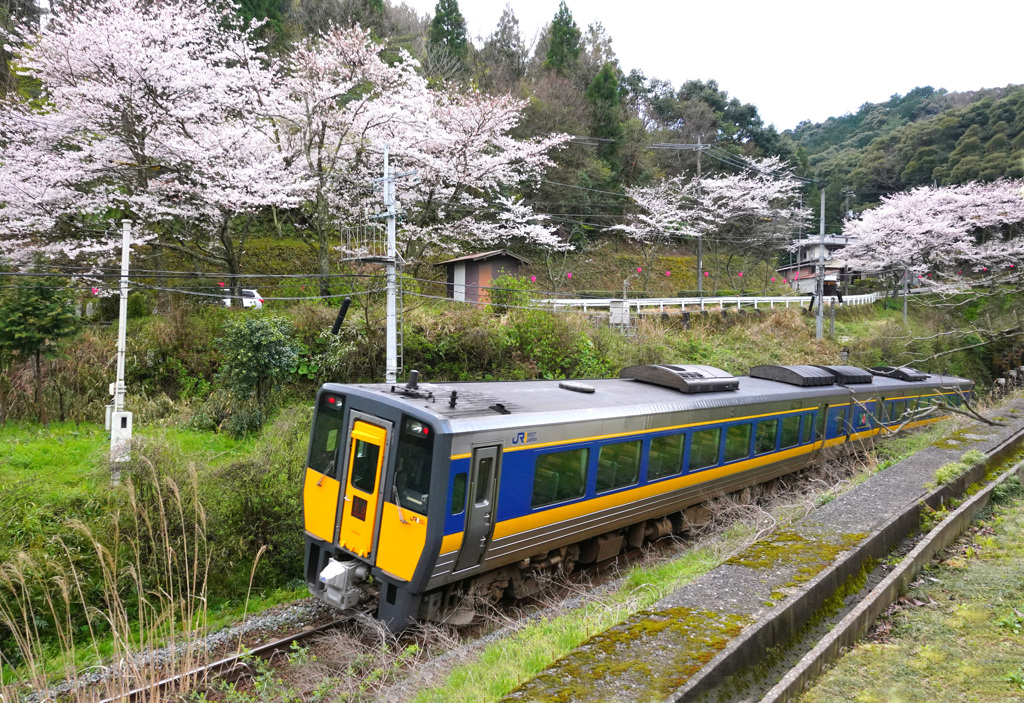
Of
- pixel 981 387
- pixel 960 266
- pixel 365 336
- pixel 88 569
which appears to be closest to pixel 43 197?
pixel 365 336

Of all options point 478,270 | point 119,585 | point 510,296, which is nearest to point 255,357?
point 119,585

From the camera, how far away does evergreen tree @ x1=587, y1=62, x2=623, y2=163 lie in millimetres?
32531

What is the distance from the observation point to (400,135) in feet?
56.1

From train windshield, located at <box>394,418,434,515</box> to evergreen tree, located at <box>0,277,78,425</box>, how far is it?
896 centimetres

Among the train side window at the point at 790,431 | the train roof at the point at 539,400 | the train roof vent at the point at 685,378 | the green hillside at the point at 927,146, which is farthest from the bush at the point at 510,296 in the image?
the green hillside at the point at 927,146

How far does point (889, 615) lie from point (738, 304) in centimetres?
2310

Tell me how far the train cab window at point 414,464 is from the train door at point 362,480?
0.66 feet

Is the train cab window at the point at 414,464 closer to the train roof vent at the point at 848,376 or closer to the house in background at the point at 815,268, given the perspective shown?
the train roof vent at the point at 848,376

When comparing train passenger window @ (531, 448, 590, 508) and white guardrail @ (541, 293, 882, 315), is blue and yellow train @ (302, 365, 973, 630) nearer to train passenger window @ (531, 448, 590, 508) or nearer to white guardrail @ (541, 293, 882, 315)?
train passenger window @ (531, 448, 590, 508)

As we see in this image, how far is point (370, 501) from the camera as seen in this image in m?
5.84

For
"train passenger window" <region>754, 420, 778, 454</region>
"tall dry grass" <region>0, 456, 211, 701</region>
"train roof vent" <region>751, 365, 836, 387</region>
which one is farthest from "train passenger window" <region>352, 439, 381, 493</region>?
"train roof vent" <region>751, 365, 836, 387</region>

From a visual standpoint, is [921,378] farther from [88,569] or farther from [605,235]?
[605,235]

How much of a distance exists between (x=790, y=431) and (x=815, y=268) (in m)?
33.3

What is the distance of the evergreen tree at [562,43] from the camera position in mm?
34250
